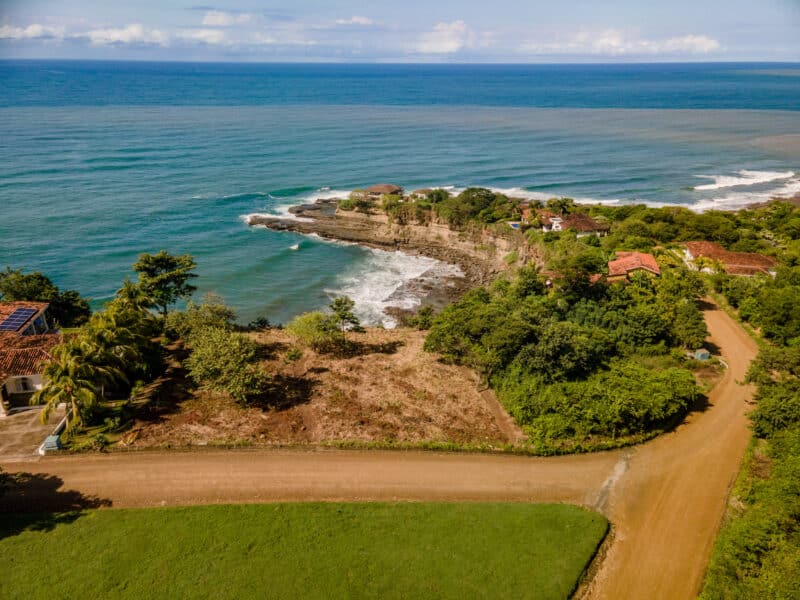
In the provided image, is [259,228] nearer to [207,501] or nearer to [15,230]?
[15,230]

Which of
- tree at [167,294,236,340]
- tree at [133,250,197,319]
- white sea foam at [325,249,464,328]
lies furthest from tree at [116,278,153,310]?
white sea foam at [325,249,464,328]

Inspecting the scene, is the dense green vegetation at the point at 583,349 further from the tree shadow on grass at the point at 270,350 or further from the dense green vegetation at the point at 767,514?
the tree shadow on grass at the point at 270,350

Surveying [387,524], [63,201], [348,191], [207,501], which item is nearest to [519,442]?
[387,524]

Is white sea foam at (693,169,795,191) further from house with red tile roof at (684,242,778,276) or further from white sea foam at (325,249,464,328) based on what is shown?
white sea foam at (325,249,464,328)

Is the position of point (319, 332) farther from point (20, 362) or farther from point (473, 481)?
point (20, 362)

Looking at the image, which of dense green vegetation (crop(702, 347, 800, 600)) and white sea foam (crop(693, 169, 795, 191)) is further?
white sea foam (crop(693, 169, 795, 191))

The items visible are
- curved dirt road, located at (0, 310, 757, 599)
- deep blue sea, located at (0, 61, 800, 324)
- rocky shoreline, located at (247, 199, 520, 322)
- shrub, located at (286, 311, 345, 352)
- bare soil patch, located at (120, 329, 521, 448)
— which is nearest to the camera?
curved dirt road, located at (0, 310, 757, 599)
